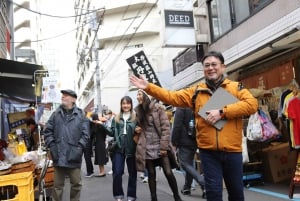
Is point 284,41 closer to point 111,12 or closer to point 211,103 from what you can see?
point 211,103

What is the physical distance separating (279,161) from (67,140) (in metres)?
4.91

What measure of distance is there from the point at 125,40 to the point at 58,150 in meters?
35.5

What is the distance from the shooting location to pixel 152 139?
6.62 meters

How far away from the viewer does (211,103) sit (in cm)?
391

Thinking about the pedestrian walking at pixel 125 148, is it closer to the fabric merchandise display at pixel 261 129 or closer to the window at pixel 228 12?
the fabric merchandise display at pixel 261 129

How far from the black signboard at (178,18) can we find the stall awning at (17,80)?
16.9 ft

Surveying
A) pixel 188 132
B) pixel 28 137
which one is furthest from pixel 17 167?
pixel 28 137

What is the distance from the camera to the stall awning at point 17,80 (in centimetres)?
858

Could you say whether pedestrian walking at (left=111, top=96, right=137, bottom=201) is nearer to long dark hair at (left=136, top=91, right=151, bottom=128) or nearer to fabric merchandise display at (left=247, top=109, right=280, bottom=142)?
long dark hair at (left=136, top=91, right=151, bottom=128)

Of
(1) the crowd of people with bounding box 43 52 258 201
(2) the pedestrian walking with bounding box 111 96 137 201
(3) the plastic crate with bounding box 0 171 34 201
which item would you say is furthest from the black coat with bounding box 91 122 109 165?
(3) the plastic crate with bounding box 0 171 34 201

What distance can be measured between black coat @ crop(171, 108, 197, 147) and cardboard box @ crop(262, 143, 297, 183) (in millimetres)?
2051

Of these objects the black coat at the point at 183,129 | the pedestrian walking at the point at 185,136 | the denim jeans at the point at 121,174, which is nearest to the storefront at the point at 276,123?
the pedestrian walking at the point at 185,136

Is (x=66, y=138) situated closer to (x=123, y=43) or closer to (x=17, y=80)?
(x=17, y=80)

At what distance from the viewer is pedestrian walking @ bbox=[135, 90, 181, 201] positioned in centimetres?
658
